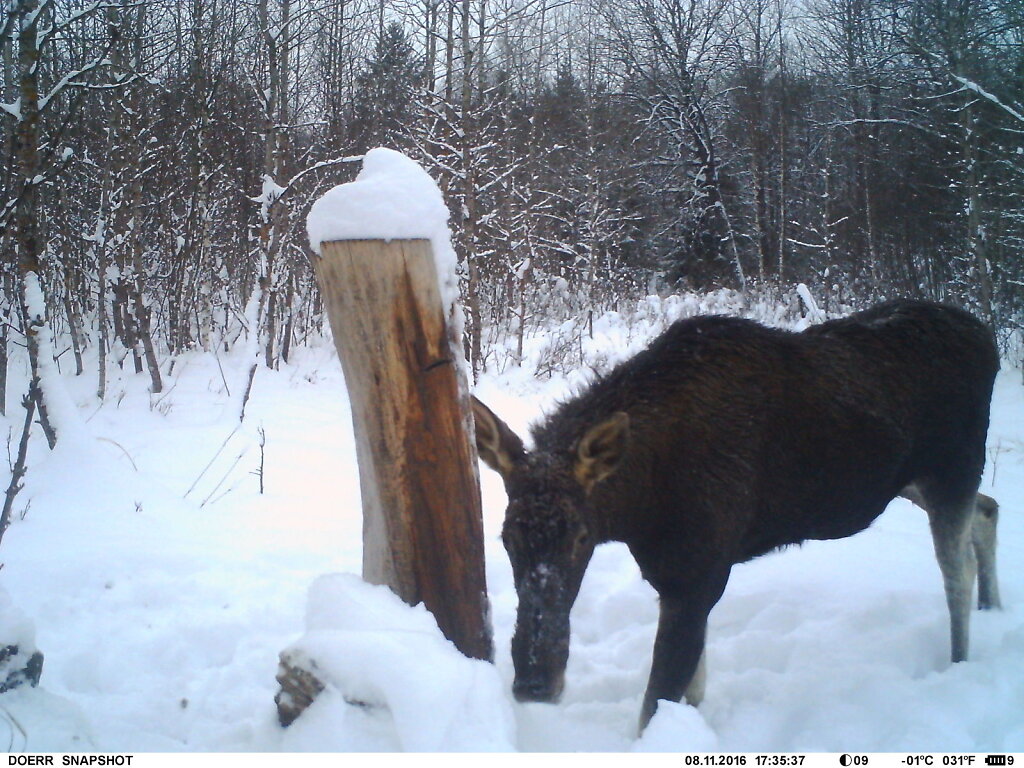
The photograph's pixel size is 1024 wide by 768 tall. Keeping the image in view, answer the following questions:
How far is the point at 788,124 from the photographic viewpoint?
62.6 feet

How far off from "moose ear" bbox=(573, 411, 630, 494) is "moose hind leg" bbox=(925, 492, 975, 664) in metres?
2.07

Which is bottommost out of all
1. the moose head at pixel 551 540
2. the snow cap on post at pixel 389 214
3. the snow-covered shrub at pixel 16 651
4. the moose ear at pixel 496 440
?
the snow-covered shrub at pixel 16 651

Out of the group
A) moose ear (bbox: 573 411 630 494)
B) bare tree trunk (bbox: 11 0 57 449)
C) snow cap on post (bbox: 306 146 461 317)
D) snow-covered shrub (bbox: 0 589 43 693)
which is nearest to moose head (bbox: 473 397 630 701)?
moose ear (bbox: 573 411 630 494)

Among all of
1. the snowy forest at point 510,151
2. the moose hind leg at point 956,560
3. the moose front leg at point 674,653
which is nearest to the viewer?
the moose front leg at point 674,653

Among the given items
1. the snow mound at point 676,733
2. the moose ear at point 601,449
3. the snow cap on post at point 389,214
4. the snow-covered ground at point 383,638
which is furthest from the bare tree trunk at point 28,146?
the snow mound at point 676,733

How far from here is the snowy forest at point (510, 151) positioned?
900 cm

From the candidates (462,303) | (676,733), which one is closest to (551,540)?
(676,733)

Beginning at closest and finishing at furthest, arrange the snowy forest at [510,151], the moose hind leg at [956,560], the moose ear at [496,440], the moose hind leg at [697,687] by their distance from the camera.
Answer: the moose ear at [496,440], the moose hind leg at [697,687], the moose hind leg at [956,560], the snowy forest at [510,151]

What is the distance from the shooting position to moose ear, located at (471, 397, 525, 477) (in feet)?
8.80

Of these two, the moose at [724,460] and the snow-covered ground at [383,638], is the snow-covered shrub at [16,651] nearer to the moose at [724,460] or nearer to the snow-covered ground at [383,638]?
the snow-covered ground at [383,638]

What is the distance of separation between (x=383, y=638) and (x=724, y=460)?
1516 millimetres

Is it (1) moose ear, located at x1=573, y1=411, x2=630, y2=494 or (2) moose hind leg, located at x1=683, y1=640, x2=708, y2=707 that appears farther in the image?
(2) moose hind leg, located at x1=683, y1=640, x2=708, y2=707

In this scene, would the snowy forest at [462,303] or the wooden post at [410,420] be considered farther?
the snowy forest at [462,303]

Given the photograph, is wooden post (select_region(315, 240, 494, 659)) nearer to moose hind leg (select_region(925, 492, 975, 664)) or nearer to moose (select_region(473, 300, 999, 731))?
moose (select_region(473, 300, 999, 731))
